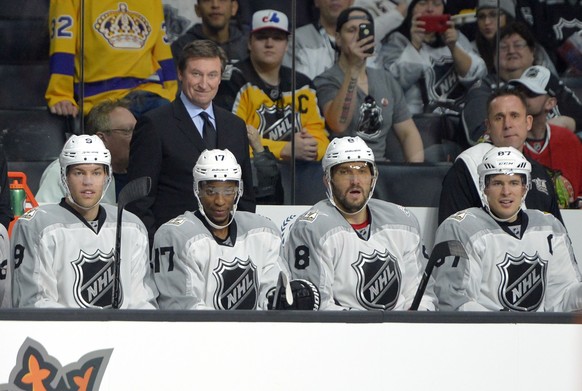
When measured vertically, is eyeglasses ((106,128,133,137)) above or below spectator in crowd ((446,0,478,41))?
below

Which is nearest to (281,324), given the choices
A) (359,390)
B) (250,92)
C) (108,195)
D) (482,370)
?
(359,390)

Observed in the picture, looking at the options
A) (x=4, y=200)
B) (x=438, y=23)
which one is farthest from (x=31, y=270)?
(x=438, y=23)

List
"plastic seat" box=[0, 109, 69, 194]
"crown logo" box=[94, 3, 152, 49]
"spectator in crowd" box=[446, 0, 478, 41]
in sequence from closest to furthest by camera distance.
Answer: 1. "plastic seat" box=[0, 109, 69, 194]
2. "crown logo" box=[94, 3, 152, 49]
3. "spectator in crowd" box=[446, 0, 478, 41]

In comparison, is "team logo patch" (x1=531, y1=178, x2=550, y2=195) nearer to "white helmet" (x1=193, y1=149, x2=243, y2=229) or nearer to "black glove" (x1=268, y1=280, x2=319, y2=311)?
"white helmet" (x1=193, y1=149, x2=243, y2=229)

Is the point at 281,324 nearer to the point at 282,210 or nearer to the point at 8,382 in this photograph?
the point at 8,382

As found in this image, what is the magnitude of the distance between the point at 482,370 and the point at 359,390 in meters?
0.45

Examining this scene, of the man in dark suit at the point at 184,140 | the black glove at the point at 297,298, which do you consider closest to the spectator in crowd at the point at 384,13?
the man in dark suit at the point at 184,140

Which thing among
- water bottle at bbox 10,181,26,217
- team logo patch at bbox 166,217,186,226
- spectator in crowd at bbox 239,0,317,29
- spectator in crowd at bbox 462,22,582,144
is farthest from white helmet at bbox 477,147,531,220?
water bottle at bbox 10,181,26,217

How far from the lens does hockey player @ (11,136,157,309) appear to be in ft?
18.3

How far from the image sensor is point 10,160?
7.38 metres

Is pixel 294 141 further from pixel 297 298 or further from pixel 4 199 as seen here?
pixel 297 298

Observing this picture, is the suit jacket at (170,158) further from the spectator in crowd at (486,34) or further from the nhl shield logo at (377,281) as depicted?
the spectator in crowd at (486,34)

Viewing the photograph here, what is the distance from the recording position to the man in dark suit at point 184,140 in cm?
628

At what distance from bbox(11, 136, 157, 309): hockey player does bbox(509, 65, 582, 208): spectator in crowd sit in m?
2.87
